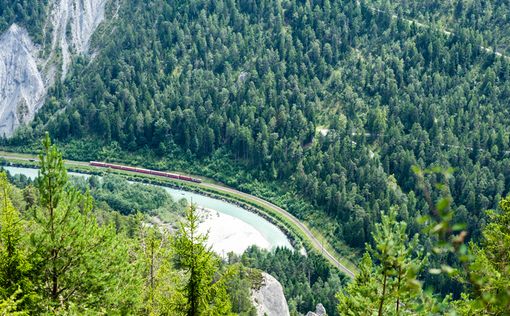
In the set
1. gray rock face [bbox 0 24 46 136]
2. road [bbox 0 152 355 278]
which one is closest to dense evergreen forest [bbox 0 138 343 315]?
road [bbox 0 152 355 278]

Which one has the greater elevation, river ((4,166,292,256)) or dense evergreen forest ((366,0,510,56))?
dense evergreen forest ((366,0,510,56))

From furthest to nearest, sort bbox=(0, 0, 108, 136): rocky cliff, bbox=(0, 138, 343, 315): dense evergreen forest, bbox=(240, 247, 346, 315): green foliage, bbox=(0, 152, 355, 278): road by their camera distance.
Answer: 1. bbox=(0, 0, 108, 136): rocky cliff
2. bbox=(0, 152, 355, 278): road
3. bbox=(240, 247, 346, 315): green foliage
4. bbox=(0, 138, 343, 315): dense evergreen forest

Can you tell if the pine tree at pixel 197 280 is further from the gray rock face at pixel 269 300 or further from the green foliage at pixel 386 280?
the gray rock face at pixel 269 300

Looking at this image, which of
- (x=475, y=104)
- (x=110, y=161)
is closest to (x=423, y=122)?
(x=475, y=104)

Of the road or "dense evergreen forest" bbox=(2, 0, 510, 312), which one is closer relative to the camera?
the road

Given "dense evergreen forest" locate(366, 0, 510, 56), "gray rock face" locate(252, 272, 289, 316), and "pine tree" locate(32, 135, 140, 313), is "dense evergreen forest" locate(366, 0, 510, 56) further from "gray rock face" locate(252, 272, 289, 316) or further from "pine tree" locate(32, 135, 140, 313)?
"pine tree" locate(32, 135, 140, 313)

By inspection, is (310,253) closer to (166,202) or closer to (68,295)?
(166,202)

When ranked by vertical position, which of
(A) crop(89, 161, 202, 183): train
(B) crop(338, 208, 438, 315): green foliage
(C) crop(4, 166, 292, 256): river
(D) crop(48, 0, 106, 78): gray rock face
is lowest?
(C) crop(4, 166, 292, 256): river
